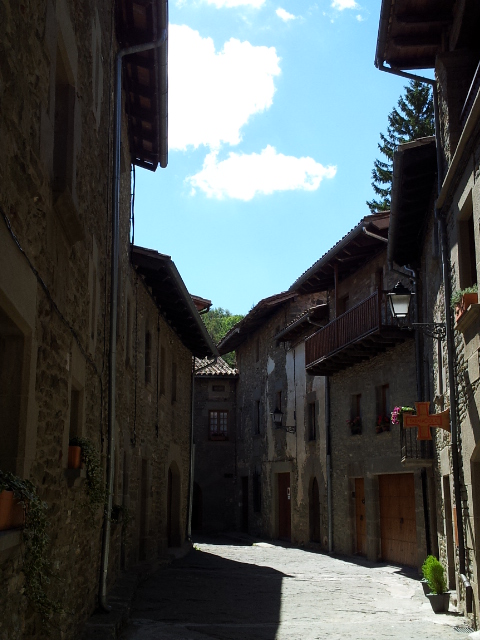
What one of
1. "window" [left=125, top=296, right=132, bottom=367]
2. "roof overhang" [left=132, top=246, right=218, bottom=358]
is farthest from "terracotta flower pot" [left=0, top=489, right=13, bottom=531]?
"roof overhang" [left=132, top=246, right=218, bottom=358]

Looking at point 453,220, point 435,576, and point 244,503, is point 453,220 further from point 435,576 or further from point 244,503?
point 244,503

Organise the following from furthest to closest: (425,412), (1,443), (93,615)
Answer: (425,412) → (93,615) → (1,443)

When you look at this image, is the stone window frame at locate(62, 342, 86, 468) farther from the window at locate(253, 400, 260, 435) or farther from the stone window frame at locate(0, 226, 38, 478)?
the window at locate(253, 400, 260, 435)

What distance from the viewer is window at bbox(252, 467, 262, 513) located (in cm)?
2803

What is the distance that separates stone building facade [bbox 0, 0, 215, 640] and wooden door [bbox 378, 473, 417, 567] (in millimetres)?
5581

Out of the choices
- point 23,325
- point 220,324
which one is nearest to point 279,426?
point 23,325

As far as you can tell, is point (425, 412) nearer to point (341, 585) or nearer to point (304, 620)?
point (304, 620)

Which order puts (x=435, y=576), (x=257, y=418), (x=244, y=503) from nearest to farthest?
(x=435, y=576), (x=257, y=418), (x=244, y=503)

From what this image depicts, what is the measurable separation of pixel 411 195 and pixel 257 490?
60.6 feet

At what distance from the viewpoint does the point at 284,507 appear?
2562cm

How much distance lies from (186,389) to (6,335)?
A: 17711 mm

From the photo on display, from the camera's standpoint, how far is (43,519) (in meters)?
4.54

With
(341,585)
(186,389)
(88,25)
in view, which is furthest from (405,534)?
(88,25)

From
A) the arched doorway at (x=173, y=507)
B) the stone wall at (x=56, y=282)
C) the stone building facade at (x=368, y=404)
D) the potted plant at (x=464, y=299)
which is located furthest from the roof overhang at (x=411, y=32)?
the arched doorway at (x=173, y=507)
